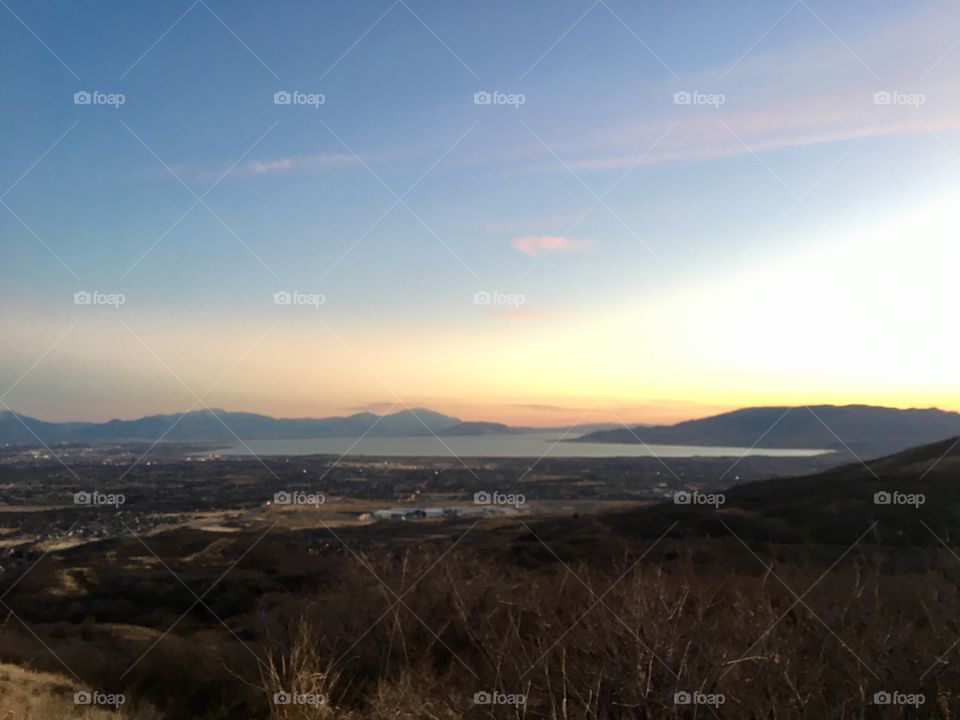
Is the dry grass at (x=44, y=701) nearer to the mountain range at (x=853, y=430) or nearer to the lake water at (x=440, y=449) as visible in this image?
the lake water at (x=440, y=449)

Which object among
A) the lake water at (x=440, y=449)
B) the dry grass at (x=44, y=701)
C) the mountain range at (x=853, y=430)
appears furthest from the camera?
the mountain range at (x=853, y=430)

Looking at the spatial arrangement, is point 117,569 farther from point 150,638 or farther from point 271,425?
point 271,425

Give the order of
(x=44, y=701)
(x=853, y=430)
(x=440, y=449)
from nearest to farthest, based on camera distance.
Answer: (x=44, y=701)
(x=440, y=449)
(x=853, y=430)

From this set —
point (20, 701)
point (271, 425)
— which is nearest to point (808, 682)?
point (20, 701)

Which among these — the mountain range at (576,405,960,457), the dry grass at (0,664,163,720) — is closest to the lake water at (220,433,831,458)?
the mountain range at (576,405,960,457)

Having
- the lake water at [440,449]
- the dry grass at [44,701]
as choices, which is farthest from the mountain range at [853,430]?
the dry grass at [44,701]

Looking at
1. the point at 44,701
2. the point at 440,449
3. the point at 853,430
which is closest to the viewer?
the point at 44,701

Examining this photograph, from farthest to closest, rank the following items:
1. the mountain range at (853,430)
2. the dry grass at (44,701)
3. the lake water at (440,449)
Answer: the mountain range at (853,430) → the lake water at (440,449) → the dry grass at (44,701)

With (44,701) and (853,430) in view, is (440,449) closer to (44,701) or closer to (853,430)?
(853,430)

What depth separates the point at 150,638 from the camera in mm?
24078

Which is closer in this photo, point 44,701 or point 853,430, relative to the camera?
point 44,701

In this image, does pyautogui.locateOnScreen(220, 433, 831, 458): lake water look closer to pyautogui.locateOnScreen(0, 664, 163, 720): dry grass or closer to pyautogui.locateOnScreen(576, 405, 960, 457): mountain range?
pyautogui.locateOnScreen(576, 405, 960, 457): mountain range

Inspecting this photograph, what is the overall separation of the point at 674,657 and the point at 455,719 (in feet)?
8.15

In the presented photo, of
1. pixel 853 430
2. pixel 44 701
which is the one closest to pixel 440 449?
pixel 853 430
